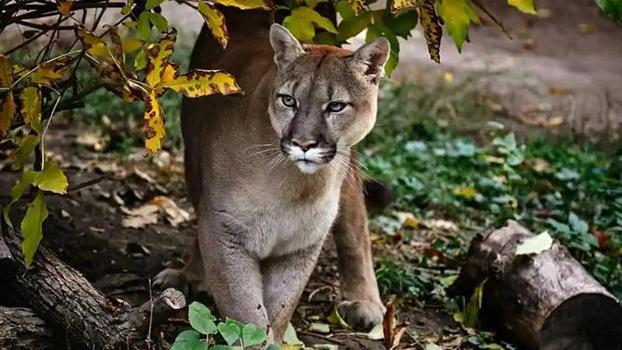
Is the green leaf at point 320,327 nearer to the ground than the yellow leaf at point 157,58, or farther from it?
nearer to the ground

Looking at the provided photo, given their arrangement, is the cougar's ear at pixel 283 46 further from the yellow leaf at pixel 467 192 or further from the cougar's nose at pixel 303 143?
the yellow leaf at pixel 467 192

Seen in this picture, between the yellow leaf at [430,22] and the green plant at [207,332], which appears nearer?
the green plant at [207,332]

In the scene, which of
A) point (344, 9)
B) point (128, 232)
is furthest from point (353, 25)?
point (128, 232)

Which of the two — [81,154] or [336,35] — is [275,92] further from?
[81,154]

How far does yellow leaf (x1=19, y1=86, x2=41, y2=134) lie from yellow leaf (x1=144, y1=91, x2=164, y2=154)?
33 centimetres

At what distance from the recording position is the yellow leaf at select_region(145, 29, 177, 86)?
3.27 metres

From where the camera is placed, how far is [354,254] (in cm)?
493

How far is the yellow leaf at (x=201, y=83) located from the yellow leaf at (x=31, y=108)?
0.39 meters

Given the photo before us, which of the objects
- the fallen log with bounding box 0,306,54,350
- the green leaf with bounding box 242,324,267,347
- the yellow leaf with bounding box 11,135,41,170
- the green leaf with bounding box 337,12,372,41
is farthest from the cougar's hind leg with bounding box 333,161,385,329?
the yellow leaf with bounding box 11,135,41,170

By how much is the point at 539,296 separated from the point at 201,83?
5.99ft

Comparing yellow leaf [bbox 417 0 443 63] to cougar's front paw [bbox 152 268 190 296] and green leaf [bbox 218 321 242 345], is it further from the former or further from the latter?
cougar's front paw [bbox 152 268 190 296]

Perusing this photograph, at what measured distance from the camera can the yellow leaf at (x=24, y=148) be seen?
3.27 meters

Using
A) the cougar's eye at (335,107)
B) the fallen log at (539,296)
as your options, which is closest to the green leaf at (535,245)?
the fallen log at (539,296)

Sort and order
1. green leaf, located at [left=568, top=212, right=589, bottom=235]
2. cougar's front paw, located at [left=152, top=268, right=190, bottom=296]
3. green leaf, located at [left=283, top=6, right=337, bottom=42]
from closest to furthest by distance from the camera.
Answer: green leaf, located at [left=283, top=6, right=337, bottom=42], cougar's front paw, located at [left=152, top=268, right=190, bottom=296], green leaf, located at [left=568, top=212, right=589, bottom=235]
